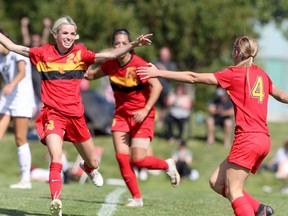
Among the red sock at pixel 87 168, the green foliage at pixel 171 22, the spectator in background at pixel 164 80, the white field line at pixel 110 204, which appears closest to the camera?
the white field line at pixel 110 204

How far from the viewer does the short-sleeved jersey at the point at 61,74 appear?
9.33 metres

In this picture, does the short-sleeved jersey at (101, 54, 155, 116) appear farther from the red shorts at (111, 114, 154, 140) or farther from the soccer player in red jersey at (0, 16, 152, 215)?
the soccer player in red jersey at (0, 16, 152, 215)

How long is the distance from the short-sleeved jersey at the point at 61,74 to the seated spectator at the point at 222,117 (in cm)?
1278

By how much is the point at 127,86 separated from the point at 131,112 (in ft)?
1.11

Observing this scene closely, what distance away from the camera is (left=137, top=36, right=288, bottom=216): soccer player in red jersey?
8062mm

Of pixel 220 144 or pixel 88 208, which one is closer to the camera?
pixel 88 208

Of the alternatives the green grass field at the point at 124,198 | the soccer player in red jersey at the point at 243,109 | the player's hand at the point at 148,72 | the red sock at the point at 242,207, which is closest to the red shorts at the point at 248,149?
the soccer player in red jersey at the point at 243,109

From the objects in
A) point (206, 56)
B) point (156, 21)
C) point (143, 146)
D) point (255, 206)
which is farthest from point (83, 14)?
point (255, 206)

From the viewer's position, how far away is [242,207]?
805cm

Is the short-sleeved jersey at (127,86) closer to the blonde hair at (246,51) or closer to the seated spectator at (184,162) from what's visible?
the blonde hair at (246,51)

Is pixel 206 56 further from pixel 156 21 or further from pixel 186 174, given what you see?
pixel 186 174

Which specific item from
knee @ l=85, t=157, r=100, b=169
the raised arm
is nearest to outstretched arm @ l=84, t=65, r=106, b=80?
knee @ l=85, t=157, r=100, b=169

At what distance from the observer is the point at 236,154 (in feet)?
26.4

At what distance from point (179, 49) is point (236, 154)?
57.7 ft
